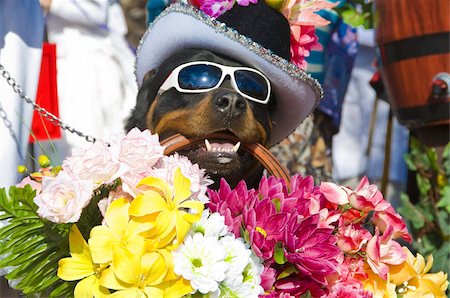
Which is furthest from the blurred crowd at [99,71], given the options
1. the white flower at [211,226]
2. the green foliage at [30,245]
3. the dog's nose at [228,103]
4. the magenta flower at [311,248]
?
the magenta flower at [311,248]

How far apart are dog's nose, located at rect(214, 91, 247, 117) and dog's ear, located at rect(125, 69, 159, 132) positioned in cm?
36

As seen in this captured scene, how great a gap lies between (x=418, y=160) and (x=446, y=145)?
172mm

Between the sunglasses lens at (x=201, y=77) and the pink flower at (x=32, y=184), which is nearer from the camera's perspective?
the pink flower at (x=32, y=184)

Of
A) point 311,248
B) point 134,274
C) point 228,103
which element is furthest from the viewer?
point 228,103

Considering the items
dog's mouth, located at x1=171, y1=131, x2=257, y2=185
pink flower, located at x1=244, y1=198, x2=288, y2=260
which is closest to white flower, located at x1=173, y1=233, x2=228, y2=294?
pink flower, located at x1=244, y1=198, x2=288, y2=260

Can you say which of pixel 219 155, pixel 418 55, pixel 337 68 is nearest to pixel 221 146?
pixel 219 155

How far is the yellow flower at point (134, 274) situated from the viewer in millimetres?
1729

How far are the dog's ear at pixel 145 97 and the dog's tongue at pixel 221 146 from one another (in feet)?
1.20

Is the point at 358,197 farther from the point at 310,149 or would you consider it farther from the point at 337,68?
the point at 337,68

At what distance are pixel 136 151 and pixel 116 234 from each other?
22 cm

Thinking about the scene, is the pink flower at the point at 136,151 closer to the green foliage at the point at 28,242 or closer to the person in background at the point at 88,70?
the green foliage at the point at 28,242

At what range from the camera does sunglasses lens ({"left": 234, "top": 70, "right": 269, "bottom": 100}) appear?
101 inches

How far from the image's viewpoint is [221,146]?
248 cm

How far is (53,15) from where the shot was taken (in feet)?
12.1
